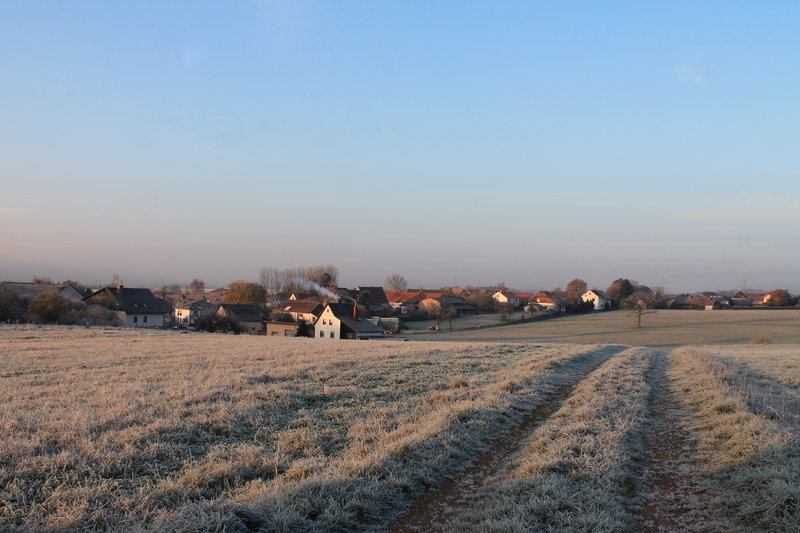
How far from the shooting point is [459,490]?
714 centimetres

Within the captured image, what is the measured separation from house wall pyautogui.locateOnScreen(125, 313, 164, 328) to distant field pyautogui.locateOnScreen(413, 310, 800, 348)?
39.2 meters

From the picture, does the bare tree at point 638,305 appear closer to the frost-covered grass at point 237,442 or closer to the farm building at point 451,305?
the farm building at point 451,305

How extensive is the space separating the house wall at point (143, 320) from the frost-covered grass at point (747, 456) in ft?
261

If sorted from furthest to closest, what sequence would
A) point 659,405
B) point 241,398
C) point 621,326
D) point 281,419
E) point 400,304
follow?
point 400,304, point 621,326, point 659,405, point 241,398, point 281,419

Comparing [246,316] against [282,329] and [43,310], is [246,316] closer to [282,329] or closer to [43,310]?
[282,329]

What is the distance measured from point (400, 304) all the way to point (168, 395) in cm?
10952

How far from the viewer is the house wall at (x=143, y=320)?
7869 centimetres

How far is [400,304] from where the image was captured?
121688 mm

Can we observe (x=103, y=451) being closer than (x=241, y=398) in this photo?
Yes

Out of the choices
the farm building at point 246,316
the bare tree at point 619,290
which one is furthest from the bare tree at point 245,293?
the bare tree at point 619,290

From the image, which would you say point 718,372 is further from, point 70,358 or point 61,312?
point 61,312

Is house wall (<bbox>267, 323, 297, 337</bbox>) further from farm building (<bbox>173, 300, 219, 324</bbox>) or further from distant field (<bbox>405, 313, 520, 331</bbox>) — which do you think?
farm building (<bbox>173, 300, 219, 324</bbox>)

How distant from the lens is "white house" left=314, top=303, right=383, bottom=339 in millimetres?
67438

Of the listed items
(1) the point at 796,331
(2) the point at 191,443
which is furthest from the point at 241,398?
(1) the point at 796,331
